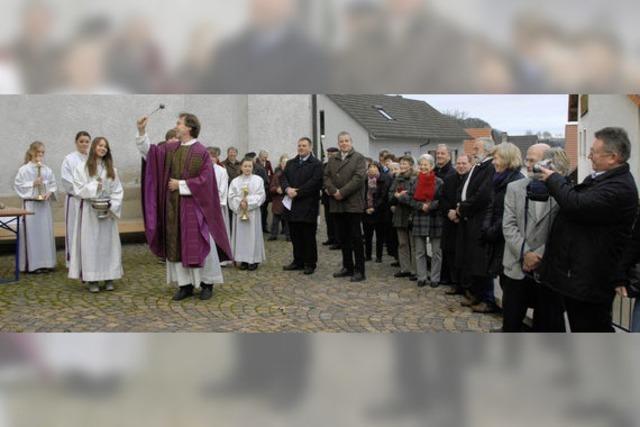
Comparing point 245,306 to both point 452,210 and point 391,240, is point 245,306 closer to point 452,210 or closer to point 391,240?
point 452,210

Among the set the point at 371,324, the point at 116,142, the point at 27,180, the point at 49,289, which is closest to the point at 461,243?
the point at 371,324

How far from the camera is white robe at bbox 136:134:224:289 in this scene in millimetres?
5328

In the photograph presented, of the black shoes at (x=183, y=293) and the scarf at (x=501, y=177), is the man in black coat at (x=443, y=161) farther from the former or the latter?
the black shoes at (x=183, y=293)

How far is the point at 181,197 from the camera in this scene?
5199 mm

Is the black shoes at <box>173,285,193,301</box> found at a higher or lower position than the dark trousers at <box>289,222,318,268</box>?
lower

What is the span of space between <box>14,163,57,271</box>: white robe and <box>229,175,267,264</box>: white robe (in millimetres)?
→ 2026

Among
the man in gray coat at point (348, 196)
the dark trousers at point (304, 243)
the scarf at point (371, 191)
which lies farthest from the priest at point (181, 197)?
the scarf at point (371, 191)

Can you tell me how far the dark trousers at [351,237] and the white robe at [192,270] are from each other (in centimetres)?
154

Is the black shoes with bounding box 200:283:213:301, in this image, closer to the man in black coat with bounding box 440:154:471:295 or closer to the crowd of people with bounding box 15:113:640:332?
the crowd of people with bounding box 15:113:640:332

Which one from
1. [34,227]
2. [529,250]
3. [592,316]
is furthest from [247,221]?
[592,316]

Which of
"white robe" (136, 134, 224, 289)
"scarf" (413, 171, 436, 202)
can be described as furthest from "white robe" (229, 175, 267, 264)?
"scarf" (413, 171, 436, 202)


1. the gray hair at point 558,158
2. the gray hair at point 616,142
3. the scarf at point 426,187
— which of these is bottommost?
the scarf at point 426,187

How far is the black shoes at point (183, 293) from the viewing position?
547 cm

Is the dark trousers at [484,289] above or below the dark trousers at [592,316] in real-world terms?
below
